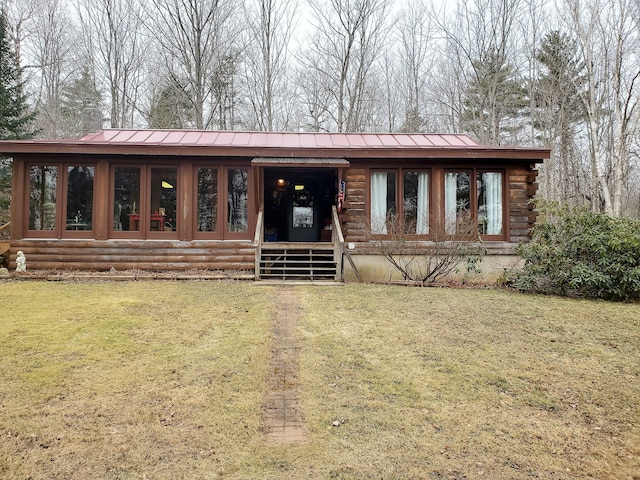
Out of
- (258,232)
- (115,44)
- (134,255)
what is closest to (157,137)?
(134,255)

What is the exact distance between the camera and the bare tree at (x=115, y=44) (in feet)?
59.3

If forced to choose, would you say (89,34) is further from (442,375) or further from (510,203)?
(442,375)

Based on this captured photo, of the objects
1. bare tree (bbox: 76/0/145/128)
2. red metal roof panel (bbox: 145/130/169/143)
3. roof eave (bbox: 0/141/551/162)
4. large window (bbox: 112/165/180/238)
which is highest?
bare tree (bbox: 76/0/145/128)

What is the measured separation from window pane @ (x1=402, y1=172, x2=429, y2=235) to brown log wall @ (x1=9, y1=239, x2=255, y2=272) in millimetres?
4126

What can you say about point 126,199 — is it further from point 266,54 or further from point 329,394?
point 266,54

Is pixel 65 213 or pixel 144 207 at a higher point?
pixel 144 207

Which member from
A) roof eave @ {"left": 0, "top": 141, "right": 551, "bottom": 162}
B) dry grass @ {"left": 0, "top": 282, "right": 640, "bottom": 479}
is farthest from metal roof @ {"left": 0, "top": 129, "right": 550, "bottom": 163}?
dry grass @ {"left": 0, "top": 282, "right": 640, "bottom": 479}

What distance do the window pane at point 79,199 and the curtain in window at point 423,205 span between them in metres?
8.29

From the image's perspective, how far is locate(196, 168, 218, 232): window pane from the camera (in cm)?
966

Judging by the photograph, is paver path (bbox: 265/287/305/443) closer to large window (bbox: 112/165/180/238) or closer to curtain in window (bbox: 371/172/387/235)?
curtain in window (bbox: 371/172/387/235)

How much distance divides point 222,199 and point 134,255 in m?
2.55

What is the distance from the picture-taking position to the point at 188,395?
3061 mm

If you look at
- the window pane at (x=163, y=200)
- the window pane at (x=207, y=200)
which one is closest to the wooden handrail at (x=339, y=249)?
the window pane at (x=207, y=200)

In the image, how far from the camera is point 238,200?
984 centimetres
